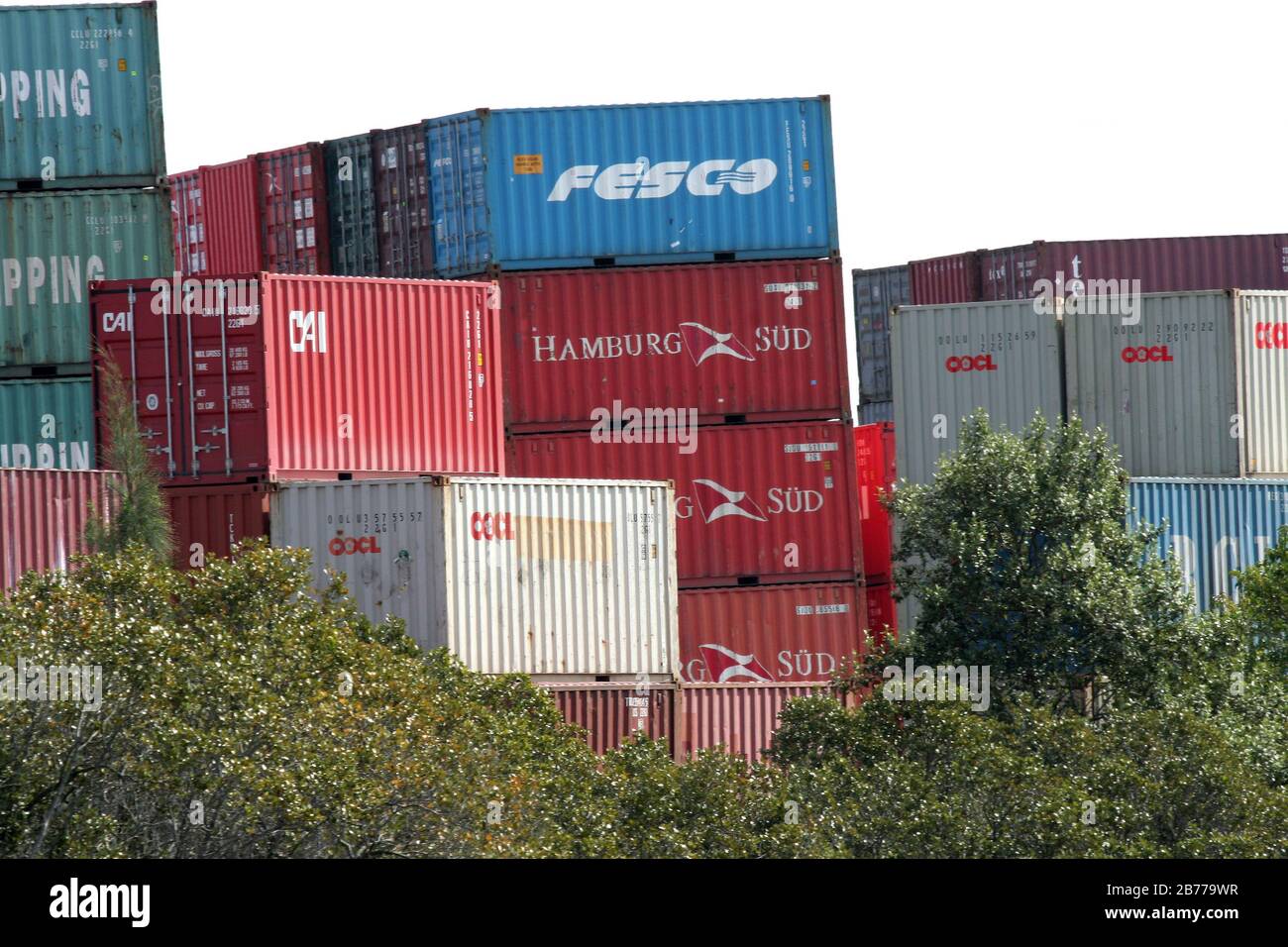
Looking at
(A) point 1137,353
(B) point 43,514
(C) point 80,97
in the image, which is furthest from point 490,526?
(A) point 1137,353

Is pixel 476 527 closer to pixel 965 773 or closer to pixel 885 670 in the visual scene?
pixel 885 670

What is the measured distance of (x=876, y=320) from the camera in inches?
2098

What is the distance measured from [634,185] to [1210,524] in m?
11.1

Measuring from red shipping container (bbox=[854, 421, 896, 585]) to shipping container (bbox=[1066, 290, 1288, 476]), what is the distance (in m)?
5.91

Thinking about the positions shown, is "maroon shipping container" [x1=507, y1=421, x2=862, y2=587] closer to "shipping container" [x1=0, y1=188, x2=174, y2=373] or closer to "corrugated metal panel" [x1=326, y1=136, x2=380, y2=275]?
"corrugated metal panel" [x1=326, y1=136, x2=380, y2=275]

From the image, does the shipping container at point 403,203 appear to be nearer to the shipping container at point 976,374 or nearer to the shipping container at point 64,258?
the shipping container at point 64,258

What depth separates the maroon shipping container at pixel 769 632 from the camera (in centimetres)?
3256

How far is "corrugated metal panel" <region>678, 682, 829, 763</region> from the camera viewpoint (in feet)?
92.5

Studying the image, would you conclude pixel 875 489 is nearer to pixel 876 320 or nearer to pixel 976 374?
pixel 976 374

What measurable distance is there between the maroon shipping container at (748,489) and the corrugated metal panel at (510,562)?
4.57m

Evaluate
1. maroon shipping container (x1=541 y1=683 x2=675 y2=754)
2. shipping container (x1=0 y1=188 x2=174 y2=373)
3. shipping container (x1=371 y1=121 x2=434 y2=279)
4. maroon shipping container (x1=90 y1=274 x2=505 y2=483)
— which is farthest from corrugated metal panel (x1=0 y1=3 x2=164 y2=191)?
maroon shipping container (x1=541 y1=683 x2=675 y2=754)

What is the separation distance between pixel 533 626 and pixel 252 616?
7.83 m

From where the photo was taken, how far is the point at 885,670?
89.1 ft
